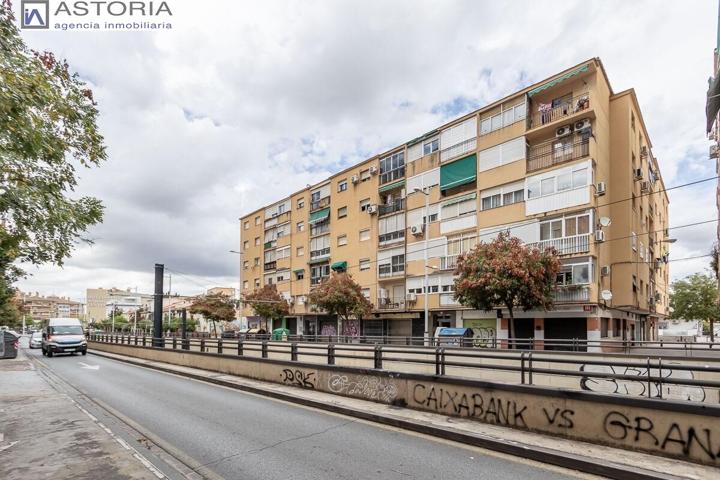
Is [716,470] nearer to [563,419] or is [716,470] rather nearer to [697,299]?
[563,419]

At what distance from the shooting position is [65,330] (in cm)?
2541

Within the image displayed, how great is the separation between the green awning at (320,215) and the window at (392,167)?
864cm

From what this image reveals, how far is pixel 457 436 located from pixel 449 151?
2895cm

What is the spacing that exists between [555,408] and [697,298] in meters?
51.5

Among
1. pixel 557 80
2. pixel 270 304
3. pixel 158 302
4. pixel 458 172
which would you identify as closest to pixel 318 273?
pixel 270 304

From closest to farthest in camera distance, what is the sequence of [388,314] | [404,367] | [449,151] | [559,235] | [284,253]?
[404,367]
[559,235]
[449,151]
[388,314]
[284,253]

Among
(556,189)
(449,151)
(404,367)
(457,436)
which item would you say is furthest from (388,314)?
(457,436)

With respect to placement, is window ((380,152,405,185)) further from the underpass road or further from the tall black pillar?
the underpass road

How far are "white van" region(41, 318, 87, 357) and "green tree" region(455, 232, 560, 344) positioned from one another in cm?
2253

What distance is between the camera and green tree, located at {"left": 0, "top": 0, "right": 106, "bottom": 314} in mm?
4609

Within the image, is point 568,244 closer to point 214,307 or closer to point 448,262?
point 448,262

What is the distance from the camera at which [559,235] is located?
25531 millimetres

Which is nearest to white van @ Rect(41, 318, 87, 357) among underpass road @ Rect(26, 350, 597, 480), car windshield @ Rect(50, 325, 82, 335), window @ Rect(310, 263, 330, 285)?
car windshield @ Rect(50, 325, 82, 335)

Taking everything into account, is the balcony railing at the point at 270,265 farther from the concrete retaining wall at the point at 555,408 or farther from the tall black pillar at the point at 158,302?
the concrete retaining wall at the point at 555,408
